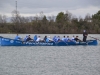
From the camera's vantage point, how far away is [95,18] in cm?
11181

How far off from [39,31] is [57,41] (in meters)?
56.1

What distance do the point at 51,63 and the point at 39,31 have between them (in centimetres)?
7277

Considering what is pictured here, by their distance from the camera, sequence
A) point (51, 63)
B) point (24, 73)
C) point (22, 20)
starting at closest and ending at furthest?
point (24, 73) → point (51, 63) → point (22, 20)

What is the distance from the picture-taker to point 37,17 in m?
110

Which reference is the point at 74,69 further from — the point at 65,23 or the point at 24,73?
the point at 65,23

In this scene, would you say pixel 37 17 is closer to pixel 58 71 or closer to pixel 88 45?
pixel 88 45

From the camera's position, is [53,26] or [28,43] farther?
[53,26]

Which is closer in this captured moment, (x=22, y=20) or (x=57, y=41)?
(x=57, y=41)

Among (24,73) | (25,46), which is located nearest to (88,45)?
(25,46)

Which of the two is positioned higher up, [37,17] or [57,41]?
[37,17]

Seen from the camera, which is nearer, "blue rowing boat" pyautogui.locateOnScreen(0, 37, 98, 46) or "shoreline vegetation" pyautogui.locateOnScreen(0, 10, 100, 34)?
"blue rowing boat" pyautogui.locateOnScreen(0, 37, 98, 46)

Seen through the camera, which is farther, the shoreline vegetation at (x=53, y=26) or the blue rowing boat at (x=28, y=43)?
the shoreline vegetation at (x=53, y=26)

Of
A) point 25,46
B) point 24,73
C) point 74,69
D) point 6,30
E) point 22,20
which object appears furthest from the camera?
point 22,20

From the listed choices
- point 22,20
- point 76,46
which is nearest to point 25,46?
point 76,46
